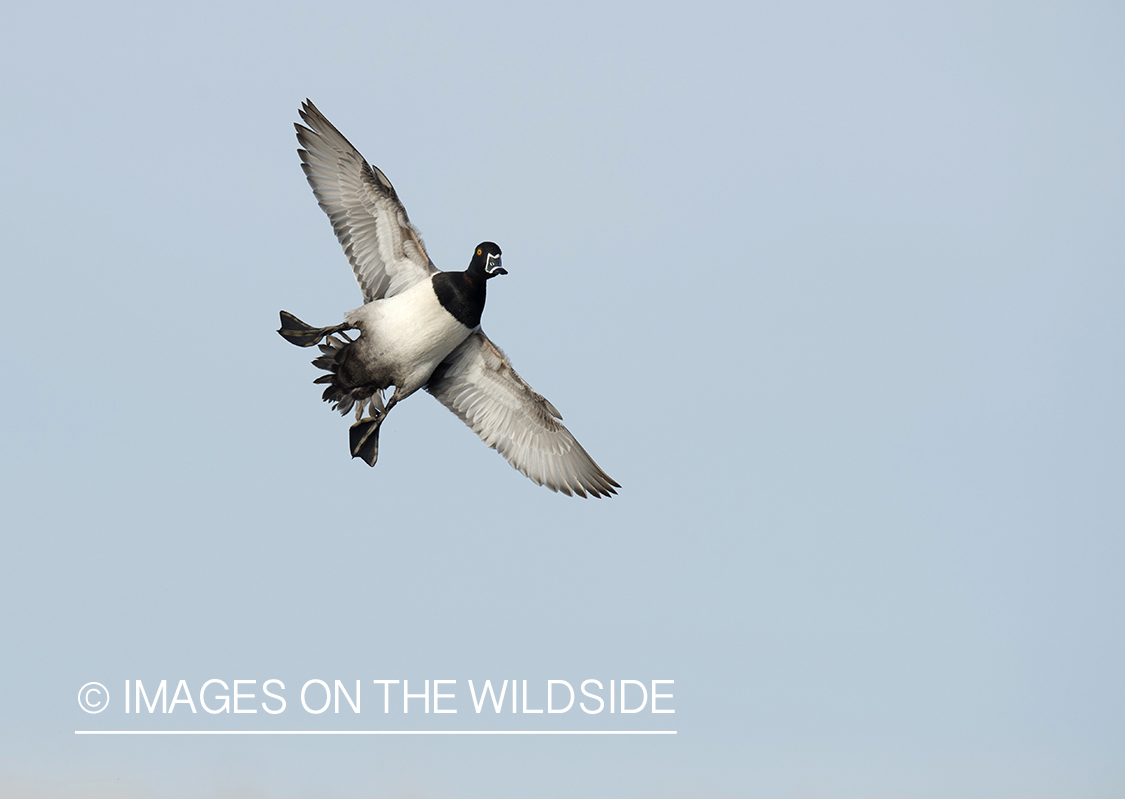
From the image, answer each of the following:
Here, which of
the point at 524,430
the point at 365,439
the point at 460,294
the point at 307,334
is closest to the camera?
the point at 460,294

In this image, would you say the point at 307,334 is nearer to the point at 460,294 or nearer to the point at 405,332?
the point at 405,332

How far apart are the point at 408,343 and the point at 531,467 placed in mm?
3008

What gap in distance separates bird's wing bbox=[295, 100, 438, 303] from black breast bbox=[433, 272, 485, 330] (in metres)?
0.81

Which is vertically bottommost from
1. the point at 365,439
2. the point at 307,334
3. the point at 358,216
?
the point at 365,439

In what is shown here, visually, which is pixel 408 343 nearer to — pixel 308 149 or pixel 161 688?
pixel 308 149

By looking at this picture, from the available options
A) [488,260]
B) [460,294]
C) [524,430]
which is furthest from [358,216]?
[524,430]

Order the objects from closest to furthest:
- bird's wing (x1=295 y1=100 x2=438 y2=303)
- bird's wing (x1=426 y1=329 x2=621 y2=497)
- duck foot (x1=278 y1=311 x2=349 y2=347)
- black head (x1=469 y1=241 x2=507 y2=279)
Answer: black head (x1=469 y1=241 x2=507 y2=279)
duck foot (x1=278 y1=311 x2=349 y2=347)
bird's wing (x1=295 y1=100 x2=438 y2=303)
bird's wing (x1=426 y1=329 x2=621 y2=497)

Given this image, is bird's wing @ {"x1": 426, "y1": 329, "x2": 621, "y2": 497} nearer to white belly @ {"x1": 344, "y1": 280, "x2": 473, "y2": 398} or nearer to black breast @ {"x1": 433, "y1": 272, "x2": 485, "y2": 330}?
white belly @ {"x1": 344, "y1": 280, "x2": 473, "y2": 398}

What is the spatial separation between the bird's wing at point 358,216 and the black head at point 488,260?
4.03 ft

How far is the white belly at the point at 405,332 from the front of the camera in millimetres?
18188

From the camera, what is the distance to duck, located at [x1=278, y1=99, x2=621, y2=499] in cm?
1823

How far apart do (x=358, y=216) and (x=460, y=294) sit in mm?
2132

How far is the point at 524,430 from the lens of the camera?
20016 mm

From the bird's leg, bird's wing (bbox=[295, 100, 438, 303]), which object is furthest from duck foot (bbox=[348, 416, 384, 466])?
bird's wing (bbox=[295, 100, 438, 303])
